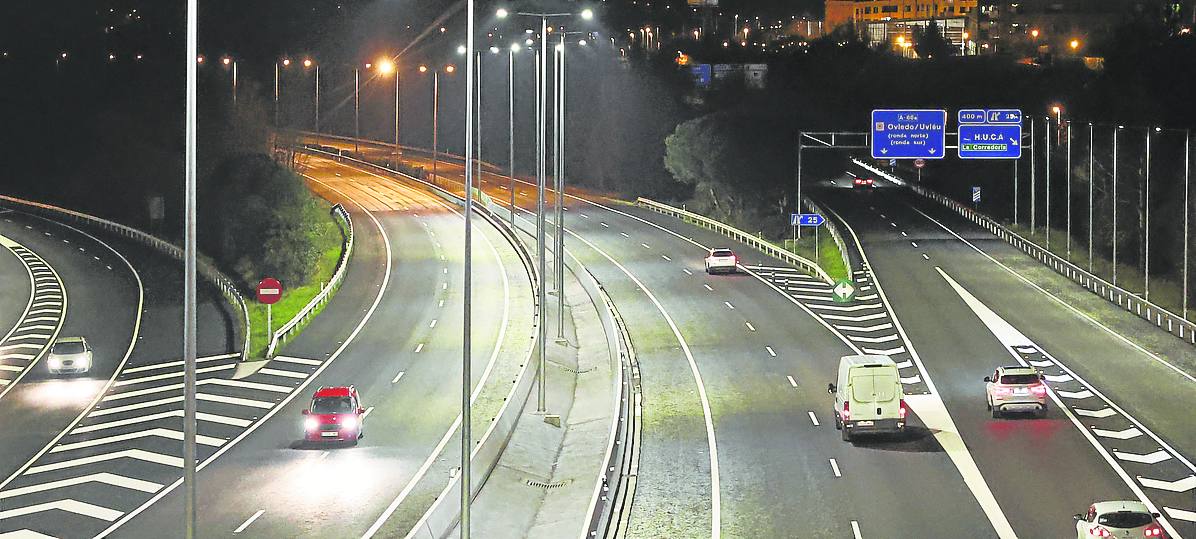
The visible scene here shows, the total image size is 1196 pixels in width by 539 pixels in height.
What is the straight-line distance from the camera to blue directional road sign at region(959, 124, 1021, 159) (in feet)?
215

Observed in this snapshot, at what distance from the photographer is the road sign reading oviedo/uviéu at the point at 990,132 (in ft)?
215

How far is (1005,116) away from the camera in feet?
215

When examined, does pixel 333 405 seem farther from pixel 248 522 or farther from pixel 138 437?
pixel 248 522

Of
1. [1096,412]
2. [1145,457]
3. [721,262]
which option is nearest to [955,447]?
[1145,457]

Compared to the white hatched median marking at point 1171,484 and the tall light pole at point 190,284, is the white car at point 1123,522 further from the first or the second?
the tall light pole at point 190,284

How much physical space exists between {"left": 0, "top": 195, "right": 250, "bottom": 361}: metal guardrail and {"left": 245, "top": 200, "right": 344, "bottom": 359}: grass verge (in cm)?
76

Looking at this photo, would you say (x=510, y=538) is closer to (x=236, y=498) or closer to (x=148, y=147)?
(x=236, y=498)

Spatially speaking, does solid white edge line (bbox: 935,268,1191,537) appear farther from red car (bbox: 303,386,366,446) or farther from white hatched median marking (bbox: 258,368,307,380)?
white hatched median marking (bbox: 258,368,307,380)

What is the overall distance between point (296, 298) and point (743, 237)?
2878cm

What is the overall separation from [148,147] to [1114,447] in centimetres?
9097

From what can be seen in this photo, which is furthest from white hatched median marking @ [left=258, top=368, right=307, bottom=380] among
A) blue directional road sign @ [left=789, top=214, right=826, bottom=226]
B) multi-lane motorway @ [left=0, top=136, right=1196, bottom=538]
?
blue directional road sign @ [left=789, top=214, right=826, bottom=226]

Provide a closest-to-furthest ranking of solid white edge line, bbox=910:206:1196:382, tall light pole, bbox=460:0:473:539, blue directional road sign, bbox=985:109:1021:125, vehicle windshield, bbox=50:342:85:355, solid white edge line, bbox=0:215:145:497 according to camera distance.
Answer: tall light pole, bbox=460:0:473:539
solid white edge line, bbox=0:215:145:497
solid white edge line, bbox=910:206:1196:382
vehicle windshield, bbox=50:342:85:355
blue directional road sign, bbox=985:109:1021:125

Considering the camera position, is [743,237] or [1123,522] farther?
[743,237]

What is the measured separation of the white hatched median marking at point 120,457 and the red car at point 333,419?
10.7ft
